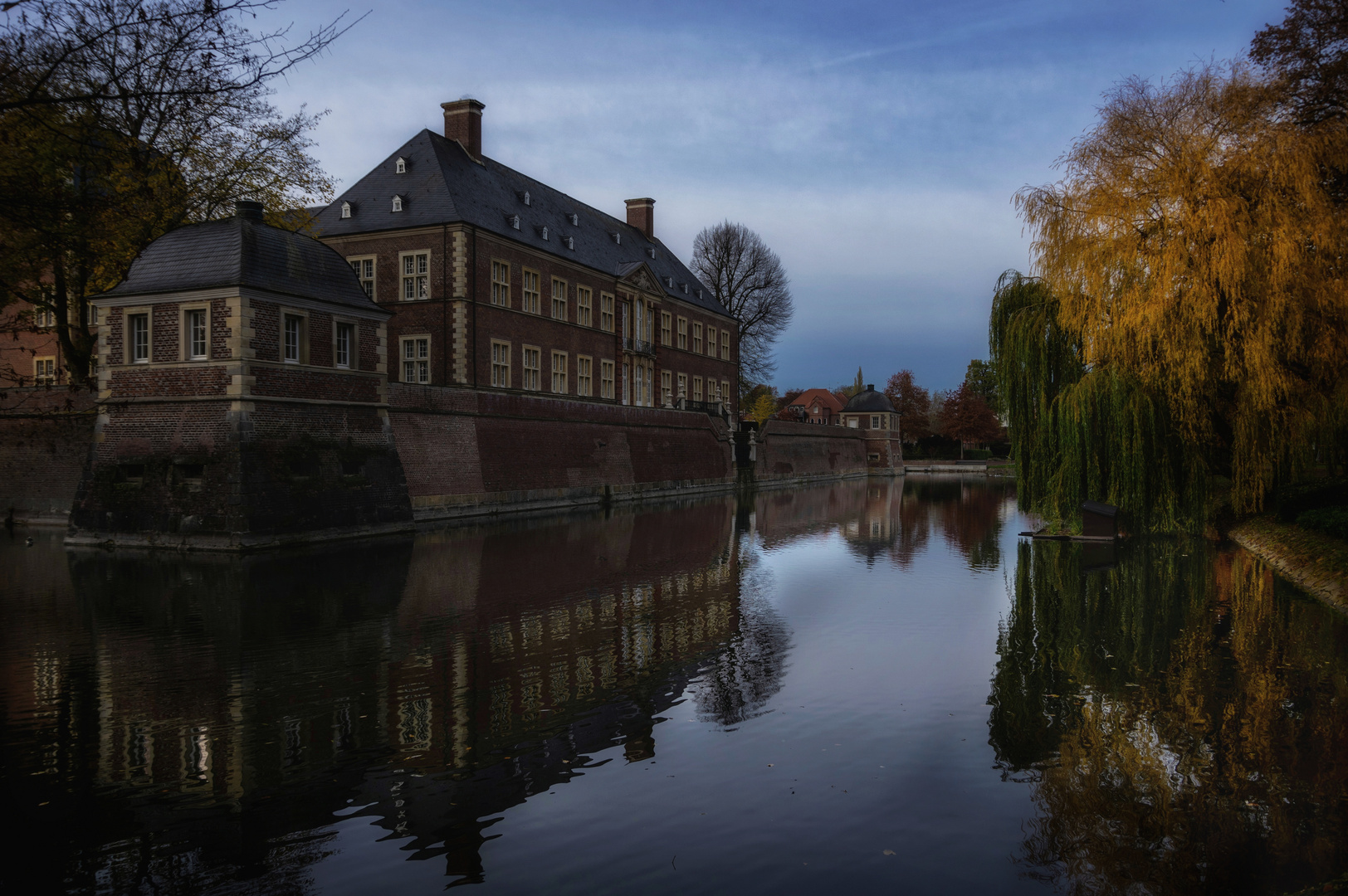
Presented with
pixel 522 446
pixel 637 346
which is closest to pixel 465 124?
pixel 637 346

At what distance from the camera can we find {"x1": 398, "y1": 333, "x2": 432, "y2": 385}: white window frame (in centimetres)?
2966

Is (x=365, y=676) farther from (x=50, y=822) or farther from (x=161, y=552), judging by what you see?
(x=161, y=552)

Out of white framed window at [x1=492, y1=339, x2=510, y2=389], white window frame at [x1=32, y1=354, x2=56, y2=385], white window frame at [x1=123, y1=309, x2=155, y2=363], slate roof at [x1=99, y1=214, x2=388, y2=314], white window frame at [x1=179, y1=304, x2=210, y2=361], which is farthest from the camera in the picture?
white window frame at [x1=32, y1=354, x2=56, y2=385]

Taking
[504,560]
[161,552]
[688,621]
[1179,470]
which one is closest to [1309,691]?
[688,621]

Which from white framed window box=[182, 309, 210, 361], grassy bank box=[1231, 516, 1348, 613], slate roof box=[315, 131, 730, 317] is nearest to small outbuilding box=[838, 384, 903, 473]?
slate roof box=[315, 131, 730, 317]

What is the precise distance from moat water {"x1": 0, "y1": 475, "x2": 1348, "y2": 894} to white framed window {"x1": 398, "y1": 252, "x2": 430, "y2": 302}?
704 inches

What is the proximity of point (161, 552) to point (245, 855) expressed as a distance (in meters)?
14.2

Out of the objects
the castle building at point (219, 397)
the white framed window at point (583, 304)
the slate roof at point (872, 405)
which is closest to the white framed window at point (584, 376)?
the white framed window at point (583, 304)

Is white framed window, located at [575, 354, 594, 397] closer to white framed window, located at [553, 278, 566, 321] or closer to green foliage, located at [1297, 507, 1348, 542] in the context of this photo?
white framed window, located at [553, 278, 566, 321]

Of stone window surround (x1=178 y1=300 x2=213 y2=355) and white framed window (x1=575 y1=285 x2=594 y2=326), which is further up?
white framed window (x1=575 y1=285 x2=594 y2=326)

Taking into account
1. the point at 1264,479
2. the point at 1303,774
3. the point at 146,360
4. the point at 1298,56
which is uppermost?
the point at 1298,56

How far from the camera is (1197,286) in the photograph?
50.3ft

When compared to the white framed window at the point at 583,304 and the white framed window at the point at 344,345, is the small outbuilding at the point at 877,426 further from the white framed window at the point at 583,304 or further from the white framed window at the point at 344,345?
the white framed window at the point at 344,345

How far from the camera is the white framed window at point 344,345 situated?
19.7 m
